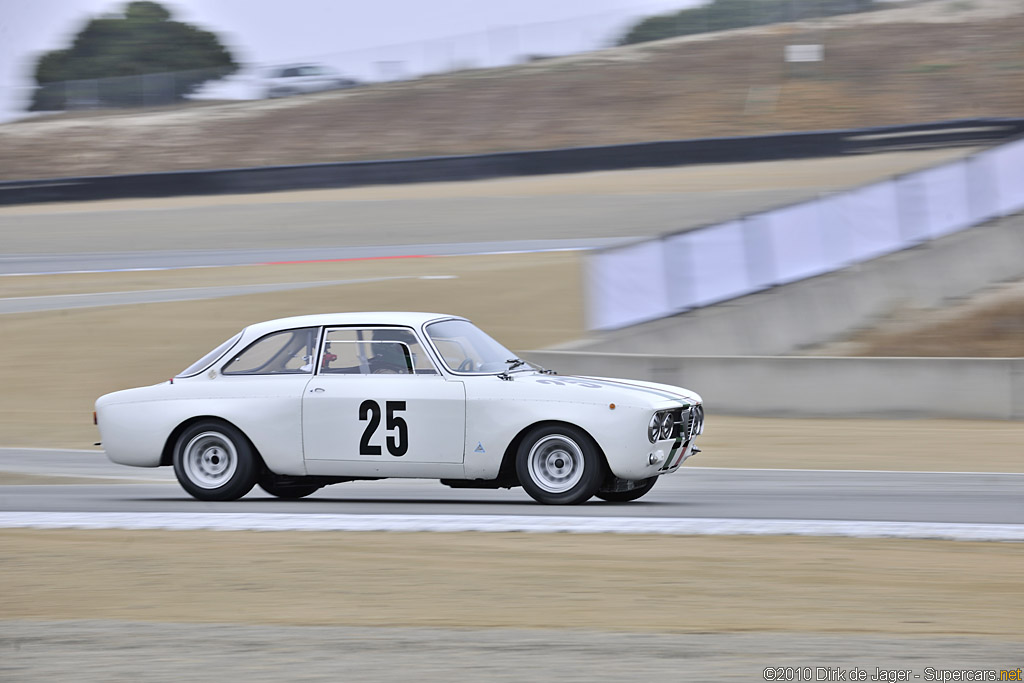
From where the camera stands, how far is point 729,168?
87.8 feet

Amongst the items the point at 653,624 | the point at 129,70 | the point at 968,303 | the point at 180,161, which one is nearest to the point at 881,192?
the point at 968,303

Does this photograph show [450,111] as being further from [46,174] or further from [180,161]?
[46,174]

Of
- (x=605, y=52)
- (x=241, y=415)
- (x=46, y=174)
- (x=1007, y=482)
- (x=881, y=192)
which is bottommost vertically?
(x=1007, y=482)

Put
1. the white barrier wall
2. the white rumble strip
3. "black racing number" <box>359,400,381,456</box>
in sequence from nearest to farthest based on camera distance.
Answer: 1. the white rumble strip
2. "black racing number" <box>359,400,381,456</box>
3. the white barrier wall

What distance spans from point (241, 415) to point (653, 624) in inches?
164

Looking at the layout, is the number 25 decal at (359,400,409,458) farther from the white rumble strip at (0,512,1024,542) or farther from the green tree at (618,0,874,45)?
the green tree at (618,0,874,45)

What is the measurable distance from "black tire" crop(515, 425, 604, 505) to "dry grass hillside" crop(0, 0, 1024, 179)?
88.8ft

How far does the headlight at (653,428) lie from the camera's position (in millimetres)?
8094

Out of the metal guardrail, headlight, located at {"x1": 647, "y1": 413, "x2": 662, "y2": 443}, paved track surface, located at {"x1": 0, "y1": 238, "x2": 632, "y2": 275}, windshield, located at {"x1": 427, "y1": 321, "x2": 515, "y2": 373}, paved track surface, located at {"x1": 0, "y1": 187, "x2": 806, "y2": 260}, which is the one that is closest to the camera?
headlight, located at {"x1": 647, "y1": 413, "x2": 662, "y2": 443}

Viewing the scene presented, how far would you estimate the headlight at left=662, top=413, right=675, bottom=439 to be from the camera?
827 cm

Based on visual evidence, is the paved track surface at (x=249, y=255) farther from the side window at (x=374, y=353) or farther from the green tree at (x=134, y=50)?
the green tree at (x=134, y=50)

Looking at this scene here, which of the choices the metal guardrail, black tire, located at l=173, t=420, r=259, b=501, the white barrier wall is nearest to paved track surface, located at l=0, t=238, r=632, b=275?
the metal guardrail

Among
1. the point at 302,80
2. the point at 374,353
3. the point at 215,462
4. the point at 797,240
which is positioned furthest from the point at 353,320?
the point at 302,80

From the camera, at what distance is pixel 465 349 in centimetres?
876
